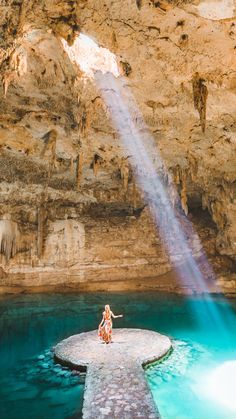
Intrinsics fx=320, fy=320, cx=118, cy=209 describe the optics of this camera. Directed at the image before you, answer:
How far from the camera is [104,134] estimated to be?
33.4 ft

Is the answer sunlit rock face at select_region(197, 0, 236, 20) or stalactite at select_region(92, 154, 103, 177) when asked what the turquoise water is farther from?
sunlit rock face at select_region(197, 0, 236, 20)

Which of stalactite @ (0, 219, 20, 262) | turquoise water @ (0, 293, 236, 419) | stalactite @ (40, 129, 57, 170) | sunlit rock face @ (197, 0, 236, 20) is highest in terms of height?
stalactite @ (40, 129, 57, 170)

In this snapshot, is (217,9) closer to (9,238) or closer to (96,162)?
(96,162)

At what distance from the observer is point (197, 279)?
16562 mm

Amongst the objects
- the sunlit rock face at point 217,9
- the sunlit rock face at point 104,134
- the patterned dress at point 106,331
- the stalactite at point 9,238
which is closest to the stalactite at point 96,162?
the sunlit rock face at point 104,134

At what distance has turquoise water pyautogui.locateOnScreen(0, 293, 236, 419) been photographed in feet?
15.5

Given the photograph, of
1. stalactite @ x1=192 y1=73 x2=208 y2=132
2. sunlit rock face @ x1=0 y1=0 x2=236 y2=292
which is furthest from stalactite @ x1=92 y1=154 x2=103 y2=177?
stalactite @ x1=192 y1=73 x2=208 y2=132

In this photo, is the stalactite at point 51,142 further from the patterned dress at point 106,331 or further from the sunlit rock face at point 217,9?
the sunlit rock face at point 217,9

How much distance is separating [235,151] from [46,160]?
270 inches

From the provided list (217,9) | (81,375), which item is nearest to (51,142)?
(217,9)

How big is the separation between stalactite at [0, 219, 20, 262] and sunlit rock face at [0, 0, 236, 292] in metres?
0.06

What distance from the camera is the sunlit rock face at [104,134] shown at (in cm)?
556

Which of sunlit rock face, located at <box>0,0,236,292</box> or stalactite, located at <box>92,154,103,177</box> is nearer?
sunlit rock face, located at <box>0,0,236,292</box>

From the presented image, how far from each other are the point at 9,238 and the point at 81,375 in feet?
37.0
